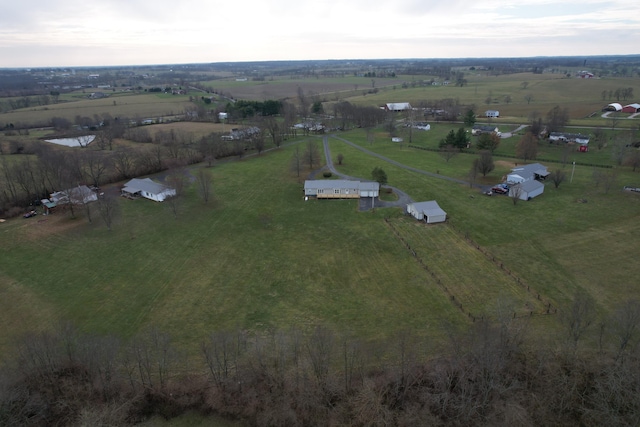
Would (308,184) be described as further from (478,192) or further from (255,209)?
(478,192)

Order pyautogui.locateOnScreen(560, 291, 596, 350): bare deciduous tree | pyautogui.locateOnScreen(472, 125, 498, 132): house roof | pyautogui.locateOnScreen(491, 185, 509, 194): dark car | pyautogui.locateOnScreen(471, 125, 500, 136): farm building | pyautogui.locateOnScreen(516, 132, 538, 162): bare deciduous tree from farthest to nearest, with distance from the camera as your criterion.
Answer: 1. pyautogui.locateOnScreen(472, 125, 498, 132): house roof
2. pyautogui.locateOnScreen(471, 125, 500, 136): farm building
3. pyautogui.locateOnScreen(516, 132, 538, 162): bare deciduous tree
4. pyautogui.locateOnScreen(491, 185, 509, 194): dark car
5. pyautogui.locateOnScreen(560, 291, 596, 350): bare deciduous tree

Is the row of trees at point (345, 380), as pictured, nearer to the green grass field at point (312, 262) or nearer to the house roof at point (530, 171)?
the green grass field at point (312, 262)

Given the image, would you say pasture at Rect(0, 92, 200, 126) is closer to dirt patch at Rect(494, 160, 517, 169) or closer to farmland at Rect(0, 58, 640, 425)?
farmland at Rect(0, 58, 640, 425)

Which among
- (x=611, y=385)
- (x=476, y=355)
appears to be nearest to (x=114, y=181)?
(x=476, y=355)

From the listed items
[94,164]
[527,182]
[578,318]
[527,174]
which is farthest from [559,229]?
[94,164]

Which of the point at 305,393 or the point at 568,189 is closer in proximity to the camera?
the point at 305,393

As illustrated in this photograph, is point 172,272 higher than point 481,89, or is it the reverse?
point 481,89

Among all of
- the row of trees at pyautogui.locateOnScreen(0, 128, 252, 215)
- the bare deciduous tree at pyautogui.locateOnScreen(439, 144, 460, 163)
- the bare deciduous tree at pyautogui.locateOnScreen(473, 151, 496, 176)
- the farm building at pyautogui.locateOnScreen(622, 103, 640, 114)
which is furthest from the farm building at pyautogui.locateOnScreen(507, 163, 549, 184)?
the farm building at pyautogui.locateOnScreen(622, 103, 640, 114)
